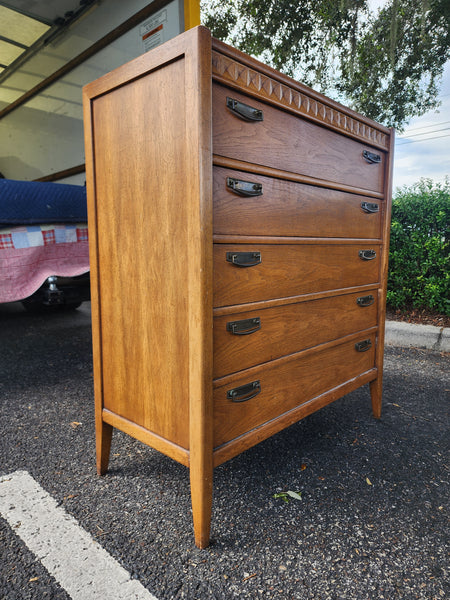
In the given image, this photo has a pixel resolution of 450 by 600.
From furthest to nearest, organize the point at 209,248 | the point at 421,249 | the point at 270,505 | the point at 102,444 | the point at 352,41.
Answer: the point at 352,41 → the point at 421,249 → the point at 102,444 → the point at 270,505 → the point at 209,248

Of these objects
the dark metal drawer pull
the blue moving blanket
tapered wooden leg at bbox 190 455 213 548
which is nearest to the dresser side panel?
tapered wooden leg at bbox 190 455 213 548

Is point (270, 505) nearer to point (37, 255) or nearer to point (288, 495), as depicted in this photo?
point (288, 495)

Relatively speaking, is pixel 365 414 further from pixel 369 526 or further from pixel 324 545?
pixel 324 545

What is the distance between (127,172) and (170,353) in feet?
1.91

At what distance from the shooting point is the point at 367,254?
5.63ft

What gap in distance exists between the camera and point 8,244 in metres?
2.26

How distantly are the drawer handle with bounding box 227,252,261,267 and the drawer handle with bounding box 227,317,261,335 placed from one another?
6.7 inches

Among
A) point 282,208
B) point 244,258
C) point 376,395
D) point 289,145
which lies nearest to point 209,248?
point 244,258

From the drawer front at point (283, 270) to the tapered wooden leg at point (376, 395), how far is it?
51cm

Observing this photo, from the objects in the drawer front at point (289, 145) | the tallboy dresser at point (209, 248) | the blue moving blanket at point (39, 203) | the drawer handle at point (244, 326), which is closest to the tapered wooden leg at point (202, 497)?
the tallboy dresser at point (209, 248)

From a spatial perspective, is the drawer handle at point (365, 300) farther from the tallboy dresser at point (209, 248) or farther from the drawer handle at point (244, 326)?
the drawer handle at point (244, 326)

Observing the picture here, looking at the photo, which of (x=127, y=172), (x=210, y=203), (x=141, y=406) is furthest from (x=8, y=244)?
(x=210, y=203)

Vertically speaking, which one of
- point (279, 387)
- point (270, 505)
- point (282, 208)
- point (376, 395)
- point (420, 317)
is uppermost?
point (282, 208)

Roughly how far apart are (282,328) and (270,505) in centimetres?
58
